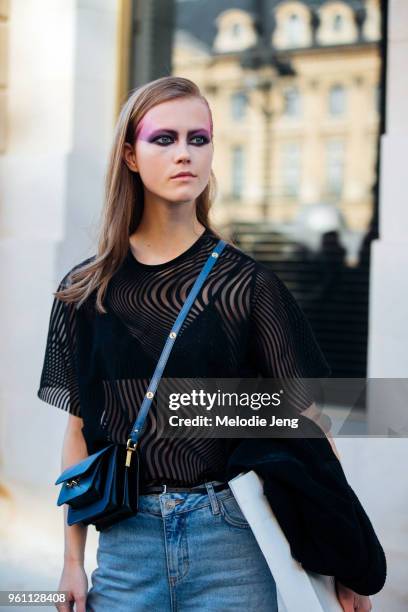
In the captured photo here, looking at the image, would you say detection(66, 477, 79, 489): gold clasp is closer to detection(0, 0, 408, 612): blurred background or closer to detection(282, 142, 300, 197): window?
detection(0, 0, 408, 612): blurred background

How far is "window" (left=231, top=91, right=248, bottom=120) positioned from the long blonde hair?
3.95m

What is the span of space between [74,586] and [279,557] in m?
0.54

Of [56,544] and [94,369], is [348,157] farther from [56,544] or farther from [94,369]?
[94,369]

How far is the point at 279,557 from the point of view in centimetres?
193

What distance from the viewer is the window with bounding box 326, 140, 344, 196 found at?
19.1 ft

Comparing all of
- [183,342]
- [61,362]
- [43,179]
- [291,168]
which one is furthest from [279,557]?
[291,168]

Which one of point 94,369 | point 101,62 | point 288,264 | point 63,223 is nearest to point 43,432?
point 63,223

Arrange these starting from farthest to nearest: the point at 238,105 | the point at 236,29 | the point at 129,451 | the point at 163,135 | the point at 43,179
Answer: the point at 238,105
the point at 236,29
the point at 43,179
the point at 163,135
the point at 129,451

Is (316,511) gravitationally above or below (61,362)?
below

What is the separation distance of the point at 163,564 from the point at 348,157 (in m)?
4.18

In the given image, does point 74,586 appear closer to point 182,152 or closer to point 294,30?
point 182,152

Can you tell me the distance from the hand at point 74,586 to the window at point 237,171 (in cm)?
429

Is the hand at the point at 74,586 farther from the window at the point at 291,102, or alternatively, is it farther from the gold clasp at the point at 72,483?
the window at the point at 291,102

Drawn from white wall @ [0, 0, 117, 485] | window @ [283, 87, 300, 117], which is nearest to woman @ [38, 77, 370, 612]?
white wall @ [0, 0, 117, 485]
